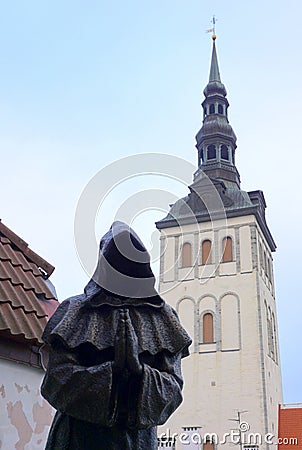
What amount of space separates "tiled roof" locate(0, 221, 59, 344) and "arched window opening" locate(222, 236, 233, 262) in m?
27.3

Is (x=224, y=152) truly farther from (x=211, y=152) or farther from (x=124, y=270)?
(x=124, y=270)

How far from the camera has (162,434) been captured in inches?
1211

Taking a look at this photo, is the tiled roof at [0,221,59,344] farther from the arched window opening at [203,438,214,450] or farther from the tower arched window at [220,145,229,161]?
the tower arched window at [220,145,229,161]

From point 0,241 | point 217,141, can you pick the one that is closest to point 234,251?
point 217,141

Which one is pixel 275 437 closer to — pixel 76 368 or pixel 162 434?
pixel 162 434

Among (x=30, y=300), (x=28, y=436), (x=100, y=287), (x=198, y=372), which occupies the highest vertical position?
(x=198, y=372)

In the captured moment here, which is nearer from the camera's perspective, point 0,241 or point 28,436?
point 28,436

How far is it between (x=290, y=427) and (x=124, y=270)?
1229 inches

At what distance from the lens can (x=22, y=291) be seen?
20.3 feet

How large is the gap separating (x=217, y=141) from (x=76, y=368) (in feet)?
121

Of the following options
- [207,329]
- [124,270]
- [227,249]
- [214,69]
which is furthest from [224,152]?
[124,270]

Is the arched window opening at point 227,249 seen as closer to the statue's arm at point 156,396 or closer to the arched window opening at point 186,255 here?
the arched window opening at point 186,255

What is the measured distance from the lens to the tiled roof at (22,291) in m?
5.46

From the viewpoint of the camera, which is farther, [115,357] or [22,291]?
[22,291]
